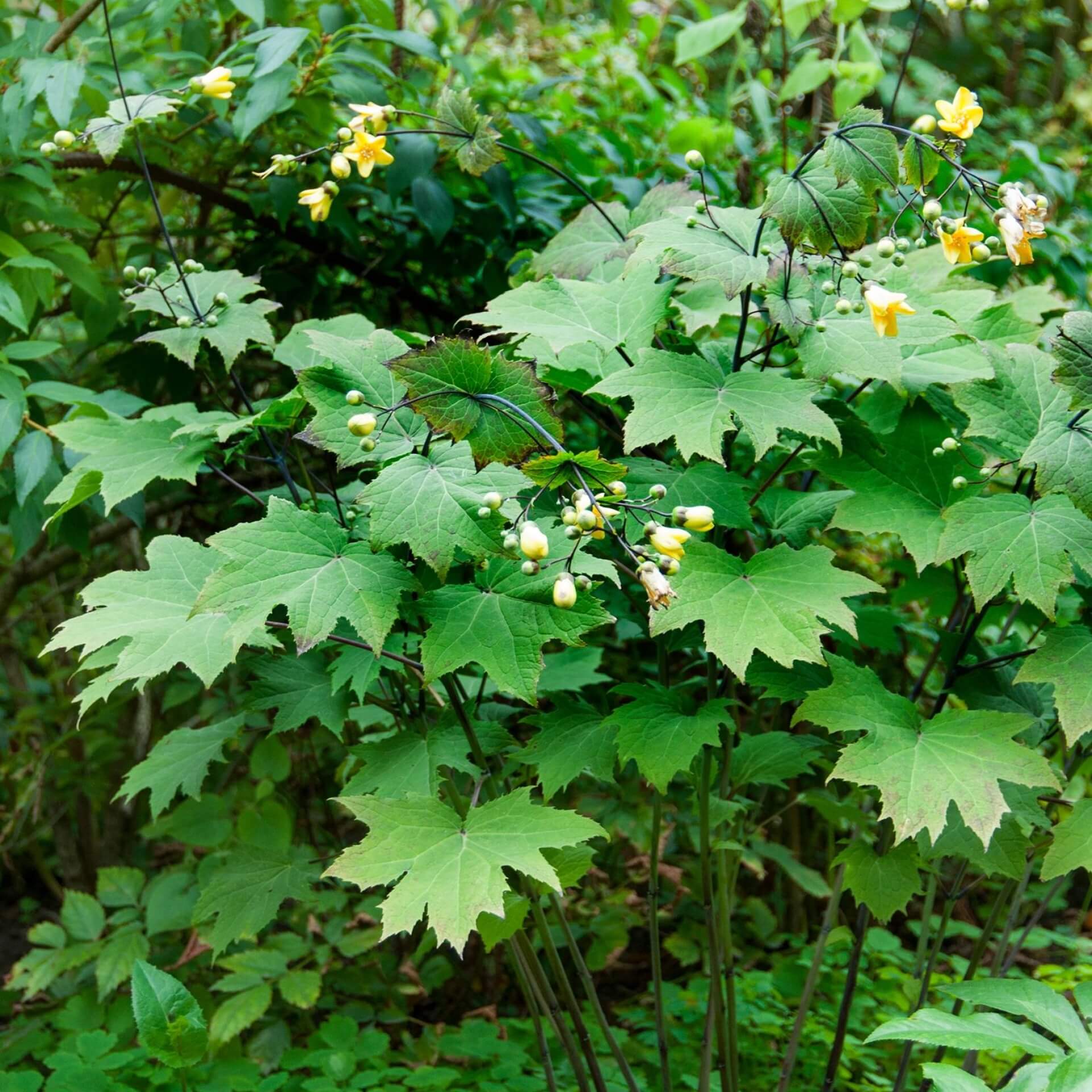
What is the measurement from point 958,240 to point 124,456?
115cm

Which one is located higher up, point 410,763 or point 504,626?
point 504,626

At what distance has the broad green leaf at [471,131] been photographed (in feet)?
4.88

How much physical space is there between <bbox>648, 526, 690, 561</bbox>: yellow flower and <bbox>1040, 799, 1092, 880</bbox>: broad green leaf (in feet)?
2.10

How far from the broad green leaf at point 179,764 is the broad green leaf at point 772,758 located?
0.79m

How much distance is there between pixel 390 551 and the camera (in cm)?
126

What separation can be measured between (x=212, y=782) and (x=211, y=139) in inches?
66.7

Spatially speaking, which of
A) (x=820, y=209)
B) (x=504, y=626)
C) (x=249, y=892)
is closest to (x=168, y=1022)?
(x=249, y=892)

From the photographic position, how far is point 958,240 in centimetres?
121

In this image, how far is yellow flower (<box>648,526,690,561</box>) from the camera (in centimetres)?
100

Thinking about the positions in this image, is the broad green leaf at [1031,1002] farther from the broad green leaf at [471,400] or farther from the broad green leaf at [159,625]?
the broad green leaf at [159,625]

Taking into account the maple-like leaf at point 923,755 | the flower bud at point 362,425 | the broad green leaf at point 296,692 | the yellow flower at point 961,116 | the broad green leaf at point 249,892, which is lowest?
the broad green leaf at point 249,892

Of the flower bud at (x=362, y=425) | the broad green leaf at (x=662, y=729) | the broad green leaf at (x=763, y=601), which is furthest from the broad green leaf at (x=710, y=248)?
the broad green leaf at (x=662, y=729)

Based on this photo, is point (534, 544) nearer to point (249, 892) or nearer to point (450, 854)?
point (450, 854)

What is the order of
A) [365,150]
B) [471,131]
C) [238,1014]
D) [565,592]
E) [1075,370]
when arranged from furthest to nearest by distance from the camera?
[238,1014], [471,131], [365,150], [1075,370], [565,592]
